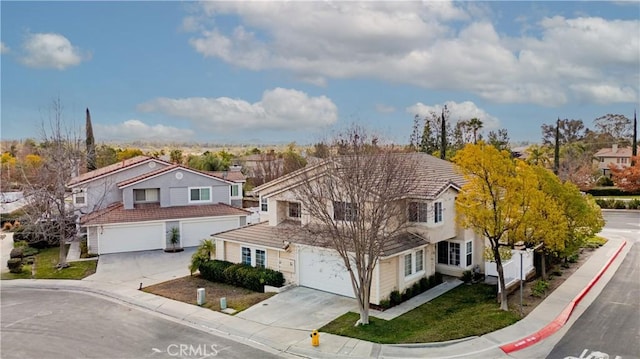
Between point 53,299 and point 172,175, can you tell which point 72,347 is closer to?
point 53,299

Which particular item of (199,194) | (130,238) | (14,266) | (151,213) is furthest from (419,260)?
(14,266)

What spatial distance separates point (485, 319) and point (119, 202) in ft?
86.9

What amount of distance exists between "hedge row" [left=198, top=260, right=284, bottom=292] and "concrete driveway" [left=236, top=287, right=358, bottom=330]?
1044mm

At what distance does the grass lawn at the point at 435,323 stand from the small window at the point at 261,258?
21.0ft

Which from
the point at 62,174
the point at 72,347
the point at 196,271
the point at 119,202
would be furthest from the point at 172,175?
the point at 72,347

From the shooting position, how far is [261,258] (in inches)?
898

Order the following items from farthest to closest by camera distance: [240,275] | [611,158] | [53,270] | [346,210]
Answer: [611,158] < [53,270] < [240,275] < [346,210]

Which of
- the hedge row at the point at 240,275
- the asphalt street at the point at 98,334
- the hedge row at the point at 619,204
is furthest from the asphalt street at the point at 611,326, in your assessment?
the hedge row at the point at 619,204

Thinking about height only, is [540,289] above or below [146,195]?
below

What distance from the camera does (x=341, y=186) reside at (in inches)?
683

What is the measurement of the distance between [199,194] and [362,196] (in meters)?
20.0

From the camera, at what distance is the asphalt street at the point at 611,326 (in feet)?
46.3

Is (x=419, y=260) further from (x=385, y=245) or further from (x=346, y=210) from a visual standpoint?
(x=346, y=210)

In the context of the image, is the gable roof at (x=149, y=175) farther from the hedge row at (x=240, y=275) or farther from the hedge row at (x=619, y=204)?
the hedge row at (x=619, y=204)
